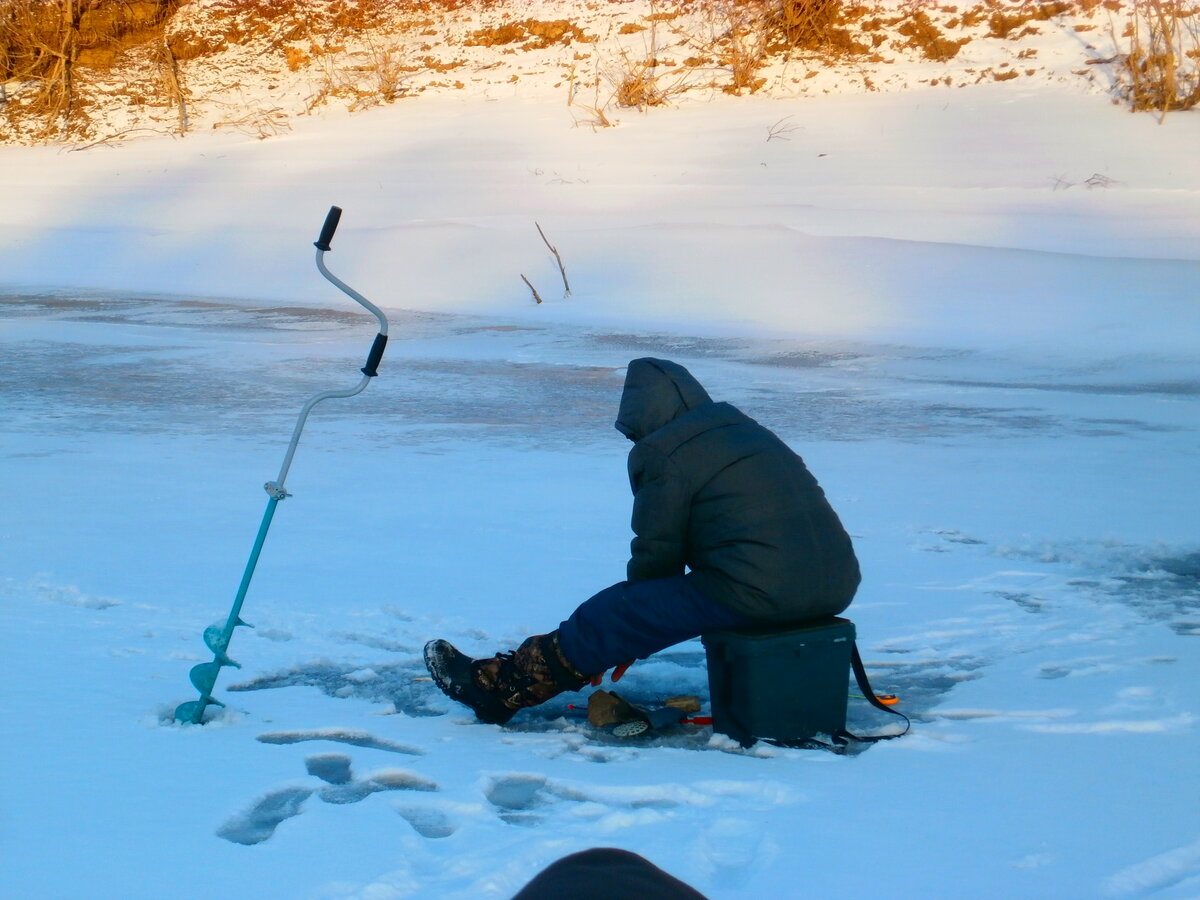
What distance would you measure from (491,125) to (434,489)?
51.0 ft

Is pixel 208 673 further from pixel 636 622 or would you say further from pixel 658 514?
pixel 658 514

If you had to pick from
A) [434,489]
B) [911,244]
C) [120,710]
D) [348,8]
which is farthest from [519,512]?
[348,8]

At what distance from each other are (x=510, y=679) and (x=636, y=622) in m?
0.41

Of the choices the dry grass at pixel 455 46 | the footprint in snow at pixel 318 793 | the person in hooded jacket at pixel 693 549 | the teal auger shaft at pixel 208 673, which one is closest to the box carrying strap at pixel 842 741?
the person in hooded jacket at pixel 693 549

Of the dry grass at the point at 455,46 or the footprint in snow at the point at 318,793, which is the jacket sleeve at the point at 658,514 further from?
the dry grass at the point at 455,46

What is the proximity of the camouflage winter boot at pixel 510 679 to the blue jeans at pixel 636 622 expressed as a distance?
Answer: 5cm

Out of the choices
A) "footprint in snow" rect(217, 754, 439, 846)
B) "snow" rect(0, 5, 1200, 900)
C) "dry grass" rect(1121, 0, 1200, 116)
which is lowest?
"snow" rect(0, 5, 1200, 900)

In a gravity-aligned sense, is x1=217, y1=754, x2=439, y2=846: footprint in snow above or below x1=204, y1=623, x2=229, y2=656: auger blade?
below

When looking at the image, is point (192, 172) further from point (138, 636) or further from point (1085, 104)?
point (138, 636)

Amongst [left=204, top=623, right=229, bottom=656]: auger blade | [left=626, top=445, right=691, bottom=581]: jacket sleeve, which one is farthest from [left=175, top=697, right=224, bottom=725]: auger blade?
[left=626, top=445, right=691, bottom=581]: jacket sleeve

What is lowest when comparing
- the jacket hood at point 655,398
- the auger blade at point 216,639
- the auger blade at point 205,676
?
the auger blade at point 205,676

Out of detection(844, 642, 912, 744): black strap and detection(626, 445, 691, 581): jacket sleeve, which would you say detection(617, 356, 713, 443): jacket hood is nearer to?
detection(626, 445, 691, 581): jacket sleeve

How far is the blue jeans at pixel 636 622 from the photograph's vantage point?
3479 millimetres

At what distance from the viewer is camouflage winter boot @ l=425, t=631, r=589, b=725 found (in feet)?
11.9
